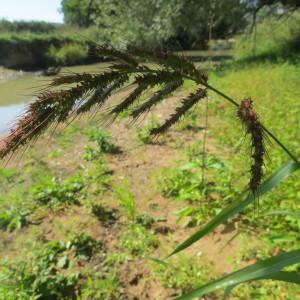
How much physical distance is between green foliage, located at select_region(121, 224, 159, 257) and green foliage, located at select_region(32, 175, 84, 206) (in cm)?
102

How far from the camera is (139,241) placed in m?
3.25

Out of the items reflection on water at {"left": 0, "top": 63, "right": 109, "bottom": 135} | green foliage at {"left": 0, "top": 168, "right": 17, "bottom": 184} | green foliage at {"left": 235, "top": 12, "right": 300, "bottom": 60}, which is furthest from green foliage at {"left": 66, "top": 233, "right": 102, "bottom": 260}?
green foliage at {"left": 235, "top": 12, "right": 300, "bottom": 60}

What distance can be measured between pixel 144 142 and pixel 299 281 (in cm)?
491

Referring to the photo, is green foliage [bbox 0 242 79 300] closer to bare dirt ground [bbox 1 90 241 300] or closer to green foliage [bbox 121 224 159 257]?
bare dirt ground [bbox 1 90 241 300]

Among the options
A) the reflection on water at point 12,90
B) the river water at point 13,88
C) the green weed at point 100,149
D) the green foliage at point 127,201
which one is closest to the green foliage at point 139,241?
the green foliage at point 127,201

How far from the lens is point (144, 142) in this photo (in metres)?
5.95

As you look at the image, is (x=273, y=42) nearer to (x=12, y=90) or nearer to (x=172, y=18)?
(x=172, y=18)

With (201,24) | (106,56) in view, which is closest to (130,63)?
(106,56)

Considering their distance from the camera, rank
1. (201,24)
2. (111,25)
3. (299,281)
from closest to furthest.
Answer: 1. (299,281)
2. (201,24)
3. (111,25)

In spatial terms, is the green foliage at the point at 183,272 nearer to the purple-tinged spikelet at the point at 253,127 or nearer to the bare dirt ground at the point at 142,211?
the bare dirt ground at the point at 142,211

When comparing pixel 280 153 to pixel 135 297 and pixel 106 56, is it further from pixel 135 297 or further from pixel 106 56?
pixel 106 56

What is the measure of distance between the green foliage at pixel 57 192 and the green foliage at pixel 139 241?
3.34 feet

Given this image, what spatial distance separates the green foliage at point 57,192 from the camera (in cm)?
419

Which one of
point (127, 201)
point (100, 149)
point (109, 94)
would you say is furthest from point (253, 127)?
point (100, 149)
